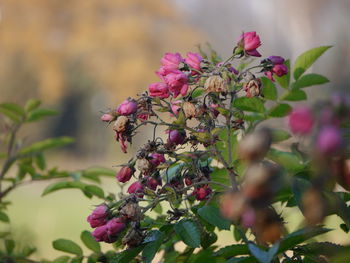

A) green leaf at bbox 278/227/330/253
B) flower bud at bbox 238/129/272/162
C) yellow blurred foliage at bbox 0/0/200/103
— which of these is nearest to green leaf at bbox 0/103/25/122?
green leaf at bbox 278/227/330/253

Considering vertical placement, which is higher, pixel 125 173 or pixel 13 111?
pixel 13 111

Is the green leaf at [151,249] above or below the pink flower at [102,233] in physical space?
below

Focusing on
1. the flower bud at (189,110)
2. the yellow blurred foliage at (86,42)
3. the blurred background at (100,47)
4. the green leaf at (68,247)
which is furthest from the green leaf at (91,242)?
the yellow blurred foliage at (86,42)

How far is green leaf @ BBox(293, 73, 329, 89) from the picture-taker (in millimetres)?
782

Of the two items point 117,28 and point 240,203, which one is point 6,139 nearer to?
point 240,203

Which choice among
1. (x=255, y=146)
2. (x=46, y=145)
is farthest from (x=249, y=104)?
(x=46, y=145)

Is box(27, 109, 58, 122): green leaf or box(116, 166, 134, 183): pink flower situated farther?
box(27, 109, 58, 122): green leaf

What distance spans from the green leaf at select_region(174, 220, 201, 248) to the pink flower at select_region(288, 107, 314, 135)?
0.97ft

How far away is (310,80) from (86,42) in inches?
535

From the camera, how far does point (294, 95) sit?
84cm

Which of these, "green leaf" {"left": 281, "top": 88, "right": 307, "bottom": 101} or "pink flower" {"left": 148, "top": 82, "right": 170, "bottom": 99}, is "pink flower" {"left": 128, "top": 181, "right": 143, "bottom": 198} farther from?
"green leaf" {"left": 281, "top": 88, "right": 307, "bottom": 101}

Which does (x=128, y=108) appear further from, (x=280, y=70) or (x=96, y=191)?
(x=96, y=191)

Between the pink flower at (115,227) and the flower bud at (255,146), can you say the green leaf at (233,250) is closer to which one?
the pink flower at (115,227)

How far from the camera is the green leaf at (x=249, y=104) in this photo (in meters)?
0.72
